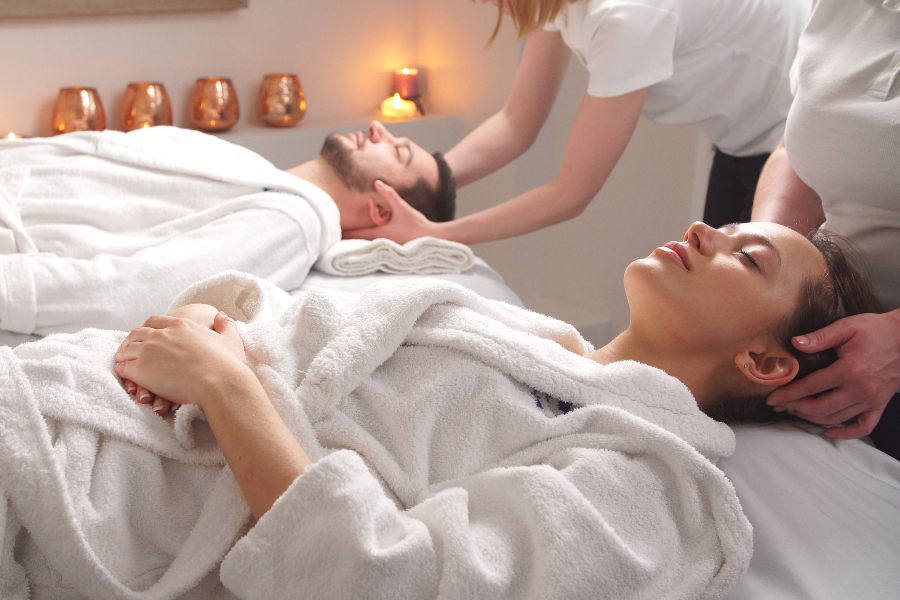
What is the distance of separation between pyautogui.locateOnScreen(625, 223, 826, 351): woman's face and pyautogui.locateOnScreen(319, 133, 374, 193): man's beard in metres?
1.09

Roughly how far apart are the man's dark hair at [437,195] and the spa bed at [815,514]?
121 cm

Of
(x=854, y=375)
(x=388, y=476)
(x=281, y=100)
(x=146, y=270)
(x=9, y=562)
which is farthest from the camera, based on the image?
(x=281, y=100)

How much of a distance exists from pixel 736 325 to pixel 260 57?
2365 millimetres

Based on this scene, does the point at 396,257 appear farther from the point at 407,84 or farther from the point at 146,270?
the point at 407,84

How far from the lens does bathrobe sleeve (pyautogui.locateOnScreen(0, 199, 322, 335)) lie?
1.76m

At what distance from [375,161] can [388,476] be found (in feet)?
4.42

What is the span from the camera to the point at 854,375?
1.31m

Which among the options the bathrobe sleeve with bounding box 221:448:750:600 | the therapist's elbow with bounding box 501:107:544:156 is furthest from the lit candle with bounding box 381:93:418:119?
the bathrobe sleeve with bounding box 221:448:750:600

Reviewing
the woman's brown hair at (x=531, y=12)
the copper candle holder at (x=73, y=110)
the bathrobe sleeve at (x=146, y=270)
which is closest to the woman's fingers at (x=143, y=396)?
the bathrobe sleeve at (x=146, y=270)

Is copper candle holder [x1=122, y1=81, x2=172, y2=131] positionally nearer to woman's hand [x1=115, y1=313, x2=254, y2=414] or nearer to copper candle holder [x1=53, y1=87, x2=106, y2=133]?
copper candle holder [x1=53, y1=87, x2=106, y2=133]

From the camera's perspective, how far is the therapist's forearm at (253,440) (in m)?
1.08

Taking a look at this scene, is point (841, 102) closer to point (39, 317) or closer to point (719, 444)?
point (719, 444)

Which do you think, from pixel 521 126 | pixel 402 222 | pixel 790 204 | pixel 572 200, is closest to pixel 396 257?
pixel 402 222

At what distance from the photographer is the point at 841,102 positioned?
1.43 m
